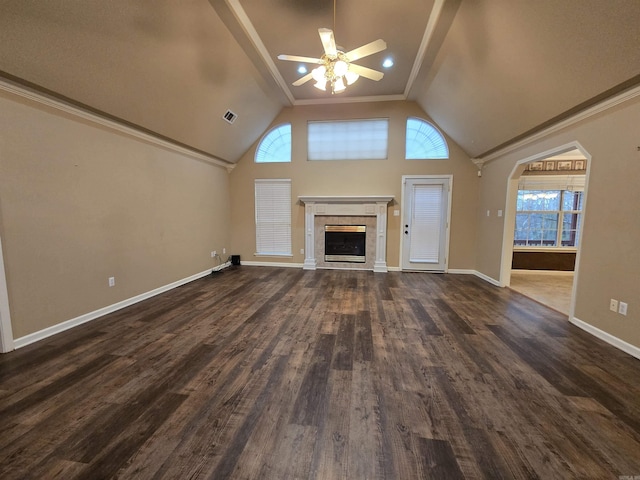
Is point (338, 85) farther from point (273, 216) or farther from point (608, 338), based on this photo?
point (608, 338)

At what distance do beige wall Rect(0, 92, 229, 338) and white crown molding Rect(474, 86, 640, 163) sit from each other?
5.86 metres

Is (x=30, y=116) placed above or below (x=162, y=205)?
above

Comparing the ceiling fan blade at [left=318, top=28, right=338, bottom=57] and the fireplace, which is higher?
the ceiling fan blade at [left=318, top=28, right=338, bottom=57]

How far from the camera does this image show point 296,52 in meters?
3.90

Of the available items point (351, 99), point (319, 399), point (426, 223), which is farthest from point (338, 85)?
point (426, 223)

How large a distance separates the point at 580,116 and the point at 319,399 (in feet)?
14.0

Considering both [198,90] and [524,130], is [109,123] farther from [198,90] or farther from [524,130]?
[524,130]

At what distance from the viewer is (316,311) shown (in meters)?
3.57

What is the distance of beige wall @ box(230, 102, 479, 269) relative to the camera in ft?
18.9

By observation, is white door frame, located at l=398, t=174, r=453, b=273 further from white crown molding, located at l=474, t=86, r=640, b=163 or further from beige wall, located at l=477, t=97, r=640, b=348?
beige wall, located at l=477, t=97, r=640, b=348

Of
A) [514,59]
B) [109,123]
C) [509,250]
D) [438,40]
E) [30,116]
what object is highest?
[438,40]

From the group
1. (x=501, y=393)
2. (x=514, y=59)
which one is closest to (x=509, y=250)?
(x=514, y=59)

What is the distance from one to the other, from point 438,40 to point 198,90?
11.5 ft

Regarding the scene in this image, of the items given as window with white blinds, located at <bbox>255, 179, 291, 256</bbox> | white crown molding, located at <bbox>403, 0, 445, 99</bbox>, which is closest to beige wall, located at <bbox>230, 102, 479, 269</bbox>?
window with white blinds, located at <bbox>255, 179, 291, 256</bbox>
